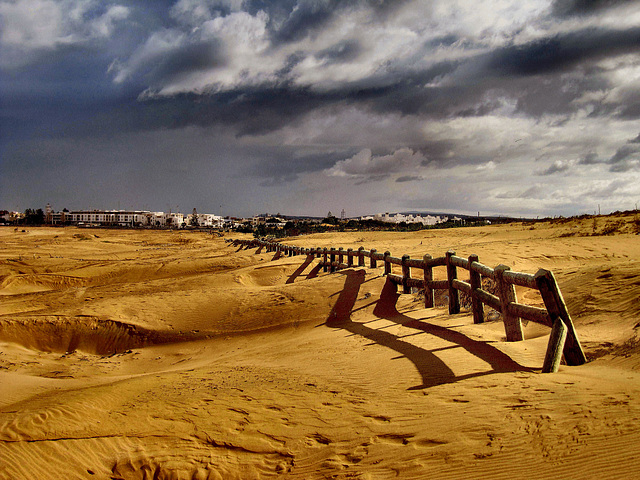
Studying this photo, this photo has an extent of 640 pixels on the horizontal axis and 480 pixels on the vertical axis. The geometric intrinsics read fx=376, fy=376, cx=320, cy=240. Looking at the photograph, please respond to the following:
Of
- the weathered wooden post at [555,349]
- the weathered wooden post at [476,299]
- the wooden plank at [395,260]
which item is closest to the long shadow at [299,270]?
the wooden plank at [395,260]

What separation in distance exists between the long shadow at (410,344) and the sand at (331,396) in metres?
0.04

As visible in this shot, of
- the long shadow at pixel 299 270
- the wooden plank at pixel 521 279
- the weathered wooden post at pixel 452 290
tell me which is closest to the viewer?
the wooden plank at pixel 521 279

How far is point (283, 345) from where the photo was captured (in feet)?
24.1

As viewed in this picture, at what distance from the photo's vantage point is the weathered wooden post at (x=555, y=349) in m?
3.93

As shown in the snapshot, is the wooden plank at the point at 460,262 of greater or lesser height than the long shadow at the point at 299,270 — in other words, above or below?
above

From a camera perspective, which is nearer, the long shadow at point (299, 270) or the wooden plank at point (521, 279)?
the wooden plank at point (521, 279)

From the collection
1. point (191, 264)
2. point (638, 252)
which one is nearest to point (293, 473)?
point (638, 252)

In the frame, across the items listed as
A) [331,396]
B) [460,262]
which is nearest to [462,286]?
[460,262]

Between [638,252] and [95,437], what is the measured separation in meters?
18.1

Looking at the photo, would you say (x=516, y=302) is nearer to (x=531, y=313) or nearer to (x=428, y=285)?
(x=531, y=313)

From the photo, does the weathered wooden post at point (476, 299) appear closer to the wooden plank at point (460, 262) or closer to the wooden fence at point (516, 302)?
the wooden fence at point (516, 302)

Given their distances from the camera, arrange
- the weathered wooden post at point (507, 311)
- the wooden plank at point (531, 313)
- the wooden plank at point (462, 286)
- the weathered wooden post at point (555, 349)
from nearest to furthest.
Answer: the weathered wooden post at point (555, 349) → the wooden plank at point (531, 313) → the weathered wooden post at point (507, 311) → the wooden plank at point (462, 286)

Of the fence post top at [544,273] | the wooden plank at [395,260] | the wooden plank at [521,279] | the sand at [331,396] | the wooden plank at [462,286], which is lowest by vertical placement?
the sand at [331,396]

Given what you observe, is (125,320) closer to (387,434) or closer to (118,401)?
(118,401)
